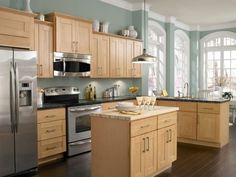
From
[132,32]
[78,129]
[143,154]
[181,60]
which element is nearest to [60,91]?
[78,129]

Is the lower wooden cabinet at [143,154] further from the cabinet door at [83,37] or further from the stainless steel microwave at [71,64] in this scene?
the cabinet door at [83,37]

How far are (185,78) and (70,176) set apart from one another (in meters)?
7.23

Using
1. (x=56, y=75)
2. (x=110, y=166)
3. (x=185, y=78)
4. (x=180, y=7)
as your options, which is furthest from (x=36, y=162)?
(x=185, y=78)

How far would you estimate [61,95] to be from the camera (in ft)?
17.5

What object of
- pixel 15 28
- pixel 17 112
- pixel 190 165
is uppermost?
pixel 15 28

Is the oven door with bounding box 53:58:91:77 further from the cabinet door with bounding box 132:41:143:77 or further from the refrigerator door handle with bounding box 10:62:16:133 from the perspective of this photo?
the cabinet door with bounding box 132:41:143:77

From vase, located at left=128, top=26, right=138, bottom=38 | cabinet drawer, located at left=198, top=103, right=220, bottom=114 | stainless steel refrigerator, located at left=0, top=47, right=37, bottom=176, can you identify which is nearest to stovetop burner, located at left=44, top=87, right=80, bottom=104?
stainless steel refrigerator, located at left=0, top=47, right=37, bottom=176

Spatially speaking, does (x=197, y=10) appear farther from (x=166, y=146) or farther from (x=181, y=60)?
(x=166, y=146)

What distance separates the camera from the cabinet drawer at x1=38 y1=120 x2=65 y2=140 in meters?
4.32

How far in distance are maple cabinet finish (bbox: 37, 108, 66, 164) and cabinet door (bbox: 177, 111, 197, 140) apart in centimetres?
260

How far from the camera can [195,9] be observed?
7.79m

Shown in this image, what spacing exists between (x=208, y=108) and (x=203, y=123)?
330 millimetres

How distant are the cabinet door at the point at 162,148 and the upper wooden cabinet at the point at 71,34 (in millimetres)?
2390

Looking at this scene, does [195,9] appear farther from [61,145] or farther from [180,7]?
[61,145]
